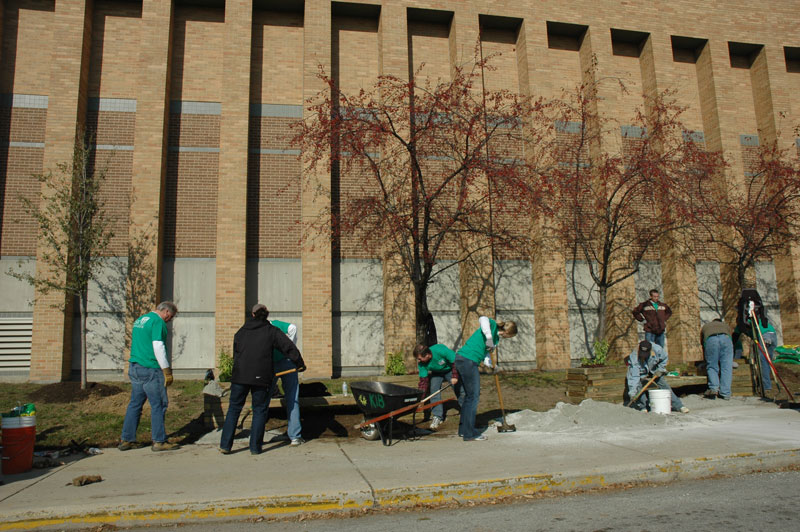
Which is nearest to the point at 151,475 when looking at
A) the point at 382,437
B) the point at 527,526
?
the point at 382,437

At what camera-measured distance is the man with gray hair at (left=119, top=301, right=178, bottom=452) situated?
751cm

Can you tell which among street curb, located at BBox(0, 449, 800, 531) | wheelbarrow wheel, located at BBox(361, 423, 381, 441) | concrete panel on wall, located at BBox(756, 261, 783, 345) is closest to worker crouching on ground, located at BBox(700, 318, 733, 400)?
street curb, located at BBox(0, 449, 800, 531)

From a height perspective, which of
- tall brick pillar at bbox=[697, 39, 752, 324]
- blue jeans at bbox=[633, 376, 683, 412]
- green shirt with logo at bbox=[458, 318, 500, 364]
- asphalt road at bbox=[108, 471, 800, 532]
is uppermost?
tall brick pillar at bbox=[697, 39, 752, 324]

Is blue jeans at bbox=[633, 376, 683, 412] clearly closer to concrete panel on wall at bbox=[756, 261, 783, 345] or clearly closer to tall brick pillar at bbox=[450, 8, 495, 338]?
tall brick pillar at bbox=[450, 8, 495, 338]

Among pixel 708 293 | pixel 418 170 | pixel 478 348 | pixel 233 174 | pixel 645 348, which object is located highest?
pixel 233 174

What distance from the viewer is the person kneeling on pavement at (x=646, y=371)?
32.9 ft

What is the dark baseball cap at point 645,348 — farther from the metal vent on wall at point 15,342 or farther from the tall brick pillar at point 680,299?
the metal vent on wall at point 15,342

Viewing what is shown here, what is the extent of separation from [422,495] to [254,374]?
2972mm

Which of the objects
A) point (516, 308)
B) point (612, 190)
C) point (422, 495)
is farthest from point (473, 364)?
point (612, 190)

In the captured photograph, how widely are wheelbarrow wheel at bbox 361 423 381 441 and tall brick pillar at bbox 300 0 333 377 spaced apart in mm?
6203

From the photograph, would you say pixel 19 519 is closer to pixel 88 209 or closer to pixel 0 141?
pixel 88 209

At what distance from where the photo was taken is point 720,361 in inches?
445

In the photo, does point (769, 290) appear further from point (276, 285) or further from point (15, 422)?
point (15, 422)

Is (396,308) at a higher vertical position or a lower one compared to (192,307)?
lower
